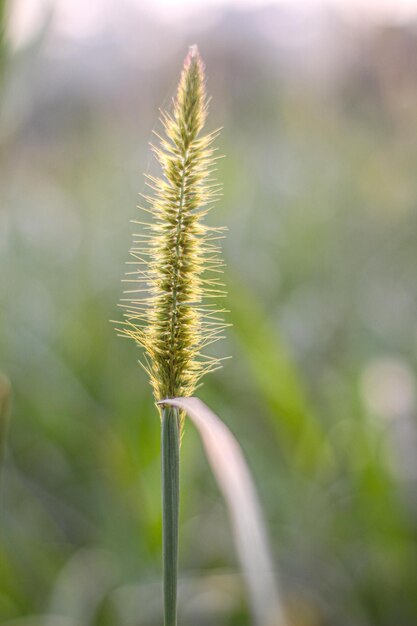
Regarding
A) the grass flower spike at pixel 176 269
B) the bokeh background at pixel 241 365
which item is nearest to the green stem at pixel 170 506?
the grass flower spike at pixel 176 269

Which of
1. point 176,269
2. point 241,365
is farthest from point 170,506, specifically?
point 241,365

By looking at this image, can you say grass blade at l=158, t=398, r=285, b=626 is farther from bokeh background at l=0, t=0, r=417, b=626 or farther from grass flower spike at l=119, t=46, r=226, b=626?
bokeh background at l=0, t=0, r=417, b=626

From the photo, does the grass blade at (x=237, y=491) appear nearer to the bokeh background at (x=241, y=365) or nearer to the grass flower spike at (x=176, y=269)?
the grass flower spike at (x=176, y=269)

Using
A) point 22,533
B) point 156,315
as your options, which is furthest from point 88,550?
point 156,315

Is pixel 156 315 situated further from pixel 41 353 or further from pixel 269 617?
pixel 41 353

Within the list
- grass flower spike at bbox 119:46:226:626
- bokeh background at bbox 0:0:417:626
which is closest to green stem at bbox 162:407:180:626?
grass flower spike at bbox 119:46:226:626

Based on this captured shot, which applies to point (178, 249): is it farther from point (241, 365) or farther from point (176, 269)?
point (241, 365)
